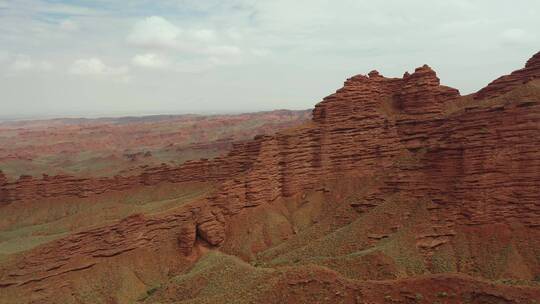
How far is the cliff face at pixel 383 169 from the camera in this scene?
51.4 m

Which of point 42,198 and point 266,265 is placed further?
point 42,198

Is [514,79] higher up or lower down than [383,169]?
higher up

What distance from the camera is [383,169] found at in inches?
2662

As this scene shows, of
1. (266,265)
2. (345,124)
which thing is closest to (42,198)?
(266,265)

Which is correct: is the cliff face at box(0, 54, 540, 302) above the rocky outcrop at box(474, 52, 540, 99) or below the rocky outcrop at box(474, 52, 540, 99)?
below

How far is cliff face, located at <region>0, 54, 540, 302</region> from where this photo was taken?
Answer: 51.4 metres

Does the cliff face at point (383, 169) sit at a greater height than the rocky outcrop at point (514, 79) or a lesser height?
lesser

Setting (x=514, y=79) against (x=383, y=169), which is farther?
(x=383, y=169)

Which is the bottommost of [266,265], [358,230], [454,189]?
[266,265]

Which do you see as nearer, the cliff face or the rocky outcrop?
the cliff face

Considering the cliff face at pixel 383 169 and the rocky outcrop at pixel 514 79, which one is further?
the rocky outcrop at pixel 514 79

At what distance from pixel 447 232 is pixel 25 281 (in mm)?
43990

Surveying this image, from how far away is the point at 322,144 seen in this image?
6981 cm

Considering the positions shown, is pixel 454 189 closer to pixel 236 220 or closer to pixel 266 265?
pixel 266 265
